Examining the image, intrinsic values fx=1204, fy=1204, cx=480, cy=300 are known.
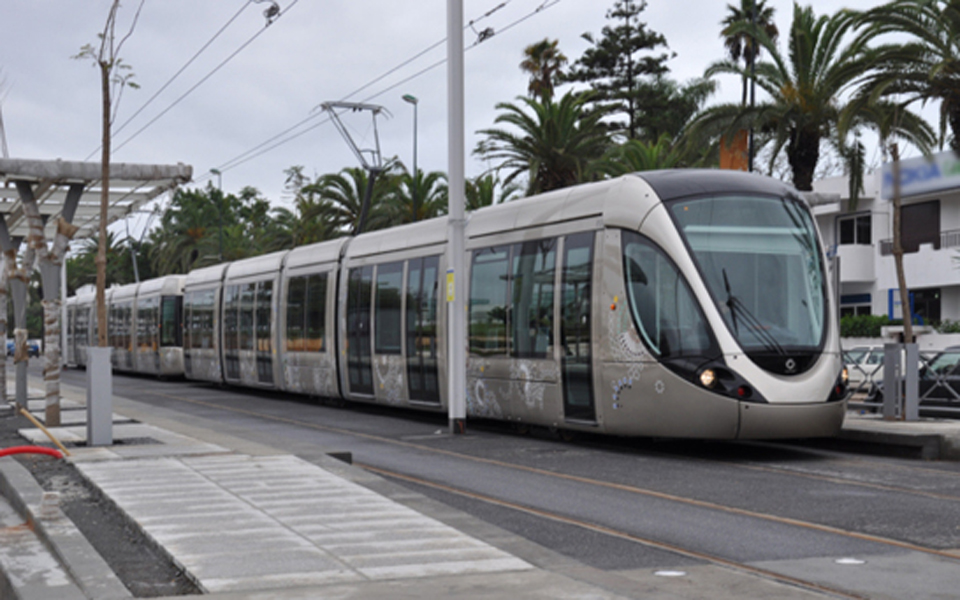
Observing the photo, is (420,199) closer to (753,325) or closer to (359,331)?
(359,331)

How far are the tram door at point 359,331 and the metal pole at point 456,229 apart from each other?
3.78 metres

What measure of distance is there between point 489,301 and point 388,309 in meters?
3.63

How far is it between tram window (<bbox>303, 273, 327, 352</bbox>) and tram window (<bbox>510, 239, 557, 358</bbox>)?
778cm

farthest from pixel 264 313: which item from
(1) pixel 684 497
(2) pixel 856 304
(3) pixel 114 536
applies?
(2) pixel 856 304

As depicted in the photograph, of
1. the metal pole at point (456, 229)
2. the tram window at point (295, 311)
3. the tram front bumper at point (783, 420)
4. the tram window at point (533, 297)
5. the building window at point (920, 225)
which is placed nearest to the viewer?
the tram front bumper at point (783, 420)

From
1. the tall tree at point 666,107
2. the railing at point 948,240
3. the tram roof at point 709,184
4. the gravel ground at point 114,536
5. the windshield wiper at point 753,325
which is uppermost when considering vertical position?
the tall tree at point 666,107

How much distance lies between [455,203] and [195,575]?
11.0m

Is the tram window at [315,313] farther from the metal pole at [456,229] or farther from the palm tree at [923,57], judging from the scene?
the palm tree at [923,57]

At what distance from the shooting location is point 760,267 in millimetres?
13266

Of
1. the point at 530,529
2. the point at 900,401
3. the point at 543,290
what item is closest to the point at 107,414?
the point at 543,290

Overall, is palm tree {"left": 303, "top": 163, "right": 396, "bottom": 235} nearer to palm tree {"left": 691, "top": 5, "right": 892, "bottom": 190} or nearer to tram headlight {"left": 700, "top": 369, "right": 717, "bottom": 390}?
palm tree {"left": 691, "top": 5, "right": 892, "bottom": 190}

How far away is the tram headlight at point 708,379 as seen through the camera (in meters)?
12.8

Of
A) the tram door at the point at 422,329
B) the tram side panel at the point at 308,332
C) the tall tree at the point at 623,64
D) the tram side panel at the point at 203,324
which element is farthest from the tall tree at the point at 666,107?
the tram door at the point at 422,329

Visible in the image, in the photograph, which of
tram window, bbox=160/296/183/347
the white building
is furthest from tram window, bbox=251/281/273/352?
the white building
